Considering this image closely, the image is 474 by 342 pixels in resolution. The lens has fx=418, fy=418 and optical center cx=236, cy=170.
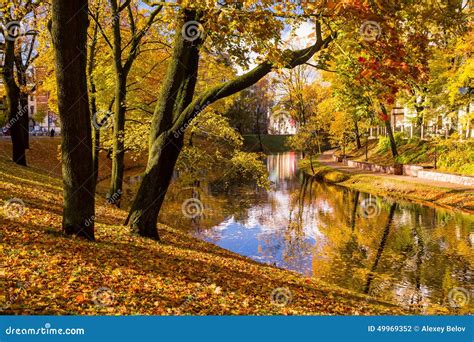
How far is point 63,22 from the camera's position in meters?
8.11

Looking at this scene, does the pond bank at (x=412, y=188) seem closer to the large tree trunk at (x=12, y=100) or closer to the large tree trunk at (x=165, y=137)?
the large tree trunk at (x=165, y=137)

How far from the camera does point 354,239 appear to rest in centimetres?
1853

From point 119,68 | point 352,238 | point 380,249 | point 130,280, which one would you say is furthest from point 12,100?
point 380,249

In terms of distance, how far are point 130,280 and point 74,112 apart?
3682 mm

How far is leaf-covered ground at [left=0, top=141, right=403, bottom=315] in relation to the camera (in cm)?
597

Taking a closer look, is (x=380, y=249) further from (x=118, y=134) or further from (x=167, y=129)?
(x=118, y=134)

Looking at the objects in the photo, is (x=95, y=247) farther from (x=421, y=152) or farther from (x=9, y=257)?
(x=421, y=152)

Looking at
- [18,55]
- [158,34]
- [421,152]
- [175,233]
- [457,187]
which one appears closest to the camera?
[175,233]

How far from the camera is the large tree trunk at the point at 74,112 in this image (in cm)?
819

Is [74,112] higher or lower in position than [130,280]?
higher

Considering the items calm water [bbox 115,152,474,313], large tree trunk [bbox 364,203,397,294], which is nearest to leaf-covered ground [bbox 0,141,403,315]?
large tree trunk [bbox 364,203,397,294]

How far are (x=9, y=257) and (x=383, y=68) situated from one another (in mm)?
7359

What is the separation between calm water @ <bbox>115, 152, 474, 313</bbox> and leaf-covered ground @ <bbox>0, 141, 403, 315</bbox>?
3.05 m

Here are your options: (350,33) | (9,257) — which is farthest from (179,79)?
(9,257)
